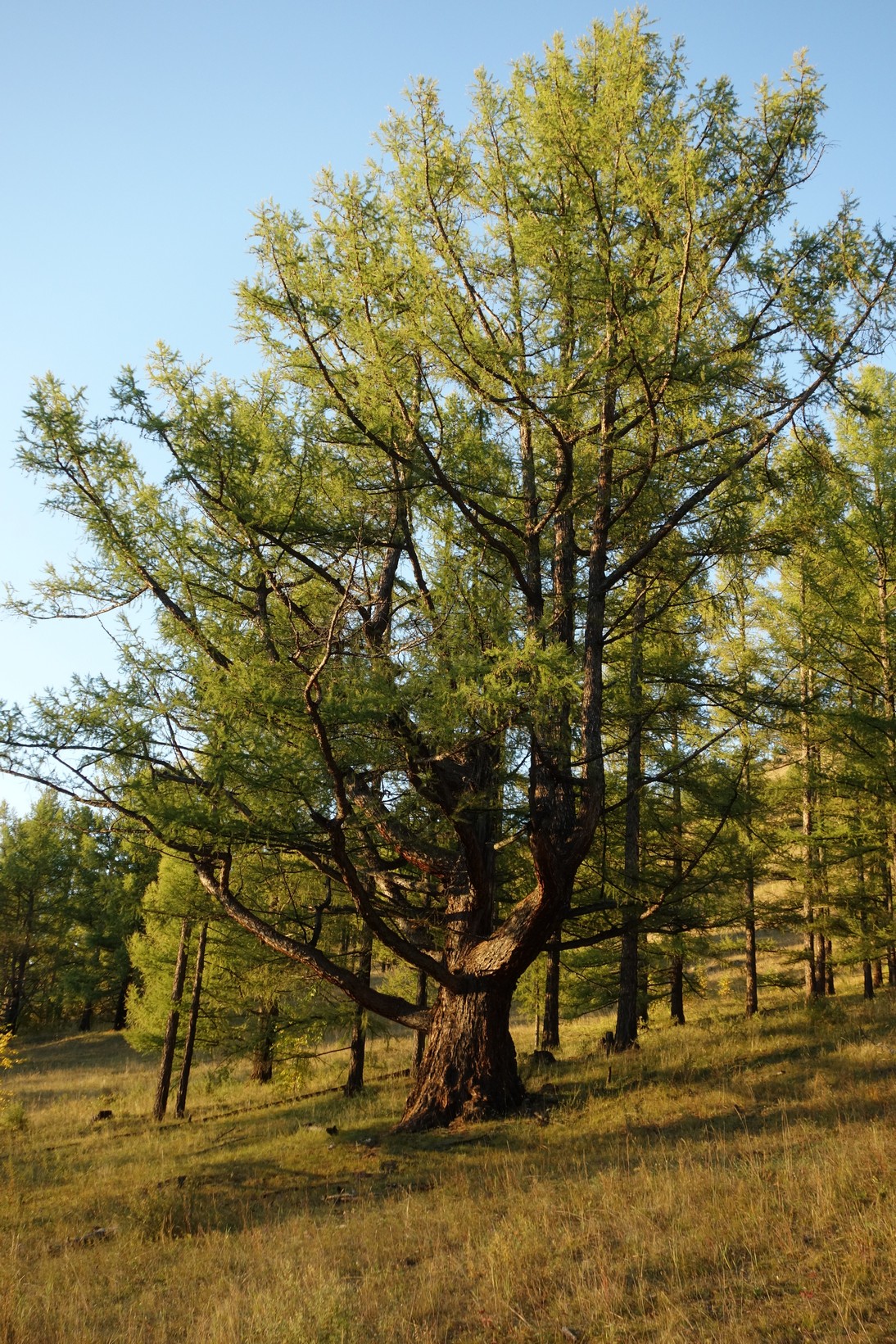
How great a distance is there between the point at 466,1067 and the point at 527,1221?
4.22 m

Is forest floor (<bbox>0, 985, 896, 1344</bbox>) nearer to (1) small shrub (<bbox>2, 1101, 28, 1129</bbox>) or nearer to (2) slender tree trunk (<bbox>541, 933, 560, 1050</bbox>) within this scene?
(2) slender tree trunk (<bbox>541, 933, 560, 1050</bbox>)

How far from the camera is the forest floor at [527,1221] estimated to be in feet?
13.8

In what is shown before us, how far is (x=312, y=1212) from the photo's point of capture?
7.04 meters

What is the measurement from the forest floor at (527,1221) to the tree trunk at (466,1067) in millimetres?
370

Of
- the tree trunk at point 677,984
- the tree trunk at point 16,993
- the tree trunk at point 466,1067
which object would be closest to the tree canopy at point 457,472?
the tree trunk at point 466,1067

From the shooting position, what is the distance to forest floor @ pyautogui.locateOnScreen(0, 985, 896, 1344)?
13.8ft

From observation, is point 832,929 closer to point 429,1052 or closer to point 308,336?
point 429,1052

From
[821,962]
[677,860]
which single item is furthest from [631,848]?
[821,962]

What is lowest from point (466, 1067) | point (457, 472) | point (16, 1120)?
point (16, 1120)

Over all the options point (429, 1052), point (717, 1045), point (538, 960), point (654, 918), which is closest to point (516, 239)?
point (654, 918)

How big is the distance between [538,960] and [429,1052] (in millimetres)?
7125

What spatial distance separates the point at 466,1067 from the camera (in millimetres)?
9633

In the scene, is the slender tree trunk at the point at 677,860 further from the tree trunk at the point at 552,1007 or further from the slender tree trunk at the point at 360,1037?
the slender tree trunk at the point at 360,1037

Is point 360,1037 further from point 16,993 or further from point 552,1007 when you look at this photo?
point 16,993
